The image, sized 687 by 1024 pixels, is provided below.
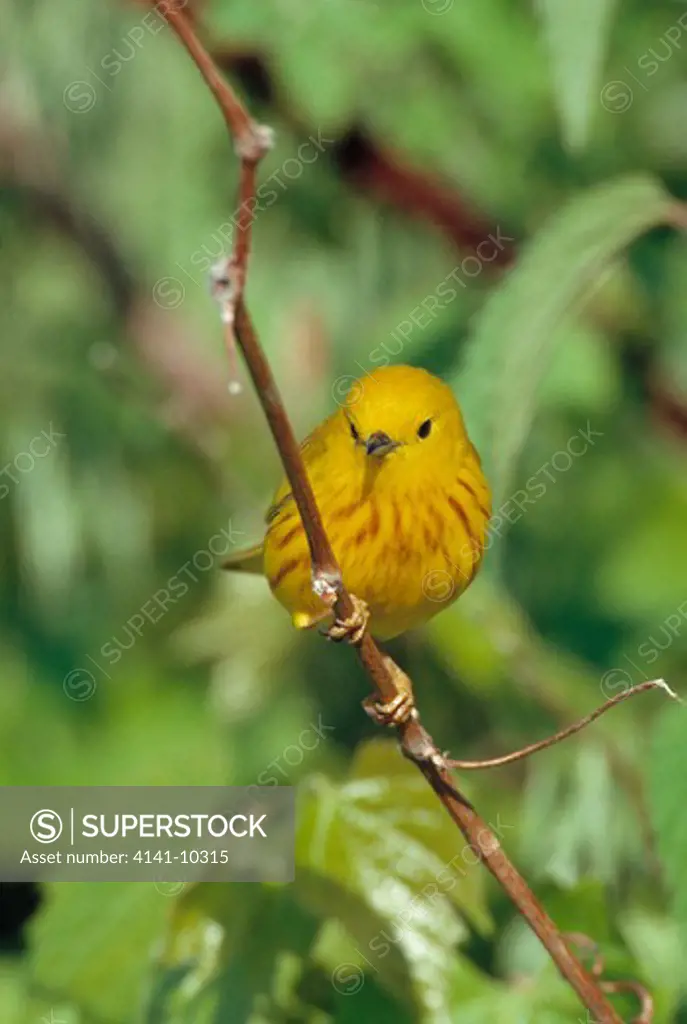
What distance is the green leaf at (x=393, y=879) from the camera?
1752 mm

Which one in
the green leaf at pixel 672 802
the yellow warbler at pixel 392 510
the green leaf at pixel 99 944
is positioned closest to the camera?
the green leaf at pixel 672 802

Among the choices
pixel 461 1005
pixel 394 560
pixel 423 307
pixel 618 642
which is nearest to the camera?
pixel 461 1005

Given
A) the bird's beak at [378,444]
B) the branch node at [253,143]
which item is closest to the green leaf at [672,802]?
the bird's beak at [378,444]

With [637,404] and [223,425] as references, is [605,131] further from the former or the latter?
[223,425]

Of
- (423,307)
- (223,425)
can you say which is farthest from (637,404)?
(223,425)

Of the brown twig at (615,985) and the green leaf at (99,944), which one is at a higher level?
the brown twig at (615,985)

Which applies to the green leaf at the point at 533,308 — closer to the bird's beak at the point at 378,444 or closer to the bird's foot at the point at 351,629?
the bird's beak at the point at 378,444

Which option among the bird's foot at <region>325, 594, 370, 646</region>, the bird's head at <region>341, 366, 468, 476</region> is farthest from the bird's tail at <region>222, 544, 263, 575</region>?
the bird's foot at <region>325, 594, 370, 646</region>

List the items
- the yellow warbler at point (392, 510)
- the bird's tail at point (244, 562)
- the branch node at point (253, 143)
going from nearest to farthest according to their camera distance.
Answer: the branch node at point (253, 143), the yellow warbler at point (392, 510), the bird's tail at point (244, 562)

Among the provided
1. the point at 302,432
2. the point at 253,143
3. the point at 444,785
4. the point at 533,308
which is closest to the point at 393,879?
the point at 444,785

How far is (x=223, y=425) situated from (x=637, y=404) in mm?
946

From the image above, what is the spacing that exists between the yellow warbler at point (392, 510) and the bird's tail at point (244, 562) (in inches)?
12.9

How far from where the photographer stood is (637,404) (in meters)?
3.00

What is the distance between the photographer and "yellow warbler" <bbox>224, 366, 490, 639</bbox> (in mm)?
1958
